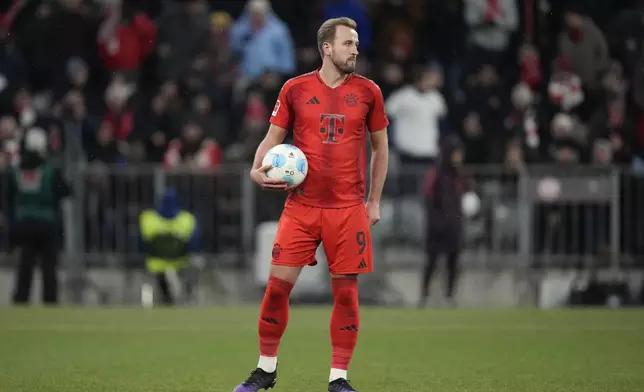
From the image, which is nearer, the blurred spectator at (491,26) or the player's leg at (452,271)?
the player's leg at (452,271)

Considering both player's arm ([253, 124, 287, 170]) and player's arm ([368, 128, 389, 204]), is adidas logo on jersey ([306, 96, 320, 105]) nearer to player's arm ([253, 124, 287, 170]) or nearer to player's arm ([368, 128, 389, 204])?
player's arm ([253, 124, 287, 170])

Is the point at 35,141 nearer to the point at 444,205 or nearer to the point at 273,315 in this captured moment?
the point at 444,205

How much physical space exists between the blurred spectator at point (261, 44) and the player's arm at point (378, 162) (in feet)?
38.9

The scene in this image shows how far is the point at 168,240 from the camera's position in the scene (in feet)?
68.0

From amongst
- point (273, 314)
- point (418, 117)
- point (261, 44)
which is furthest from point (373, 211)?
point (261, 44)

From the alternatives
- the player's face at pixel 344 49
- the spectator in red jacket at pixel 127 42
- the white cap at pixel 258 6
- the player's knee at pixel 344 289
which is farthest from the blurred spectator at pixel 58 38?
the player's knee at pixel 344 289

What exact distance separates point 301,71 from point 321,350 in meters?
9.01

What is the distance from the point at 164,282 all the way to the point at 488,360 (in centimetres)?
920

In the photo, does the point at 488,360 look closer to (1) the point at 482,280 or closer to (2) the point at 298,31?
(1) the point at 482,280

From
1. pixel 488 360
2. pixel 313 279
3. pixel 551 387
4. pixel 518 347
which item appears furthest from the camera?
pixel 313 279

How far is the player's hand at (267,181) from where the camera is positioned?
928 centimetres

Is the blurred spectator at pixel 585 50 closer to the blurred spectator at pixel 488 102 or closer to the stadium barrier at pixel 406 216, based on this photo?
the blurred spectator at pixel 488 102

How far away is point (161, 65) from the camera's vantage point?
74.6ft

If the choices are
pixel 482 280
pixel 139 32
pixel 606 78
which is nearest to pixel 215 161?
pixel 139 32
